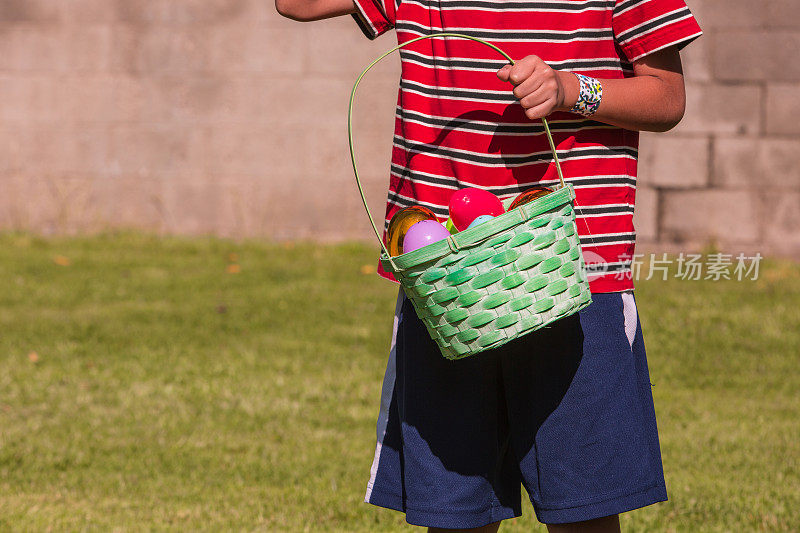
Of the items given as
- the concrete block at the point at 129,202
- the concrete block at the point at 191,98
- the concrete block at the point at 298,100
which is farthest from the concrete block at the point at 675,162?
the concrete block at the point at 129,202

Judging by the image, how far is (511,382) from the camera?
177 cm

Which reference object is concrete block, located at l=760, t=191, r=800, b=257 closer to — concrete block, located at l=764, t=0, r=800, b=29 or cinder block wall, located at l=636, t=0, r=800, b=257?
cinder block wall, located at l=636, t=0, r=800, b=257

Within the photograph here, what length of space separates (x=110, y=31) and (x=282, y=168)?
5.15 feet

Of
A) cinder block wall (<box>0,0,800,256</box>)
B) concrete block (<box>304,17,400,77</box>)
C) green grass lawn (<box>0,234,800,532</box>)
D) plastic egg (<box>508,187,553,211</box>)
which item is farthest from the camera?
concrete block (<box>304,17,400,77</box>)

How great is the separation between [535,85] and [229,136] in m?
5.53

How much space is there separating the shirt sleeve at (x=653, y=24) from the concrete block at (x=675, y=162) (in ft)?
15.9

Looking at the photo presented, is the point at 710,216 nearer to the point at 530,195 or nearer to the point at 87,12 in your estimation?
the point at 87,12

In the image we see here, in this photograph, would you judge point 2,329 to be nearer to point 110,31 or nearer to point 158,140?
point 158,140

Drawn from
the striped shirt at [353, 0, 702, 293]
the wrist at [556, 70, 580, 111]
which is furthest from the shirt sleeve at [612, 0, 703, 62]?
the wrist at [556, 70, 580, 111]

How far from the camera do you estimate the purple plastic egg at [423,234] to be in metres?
1.57

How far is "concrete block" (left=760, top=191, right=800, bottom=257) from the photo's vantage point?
638 centimetres

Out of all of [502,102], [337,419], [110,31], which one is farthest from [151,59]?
[502,102]

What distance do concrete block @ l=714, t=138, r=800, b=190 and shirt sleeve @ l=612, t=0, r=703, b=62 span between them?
196 inches

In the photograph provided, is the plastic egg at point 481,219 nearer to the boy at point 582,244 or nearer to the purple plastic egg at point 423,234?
the purple plastic egg at point 423,234
